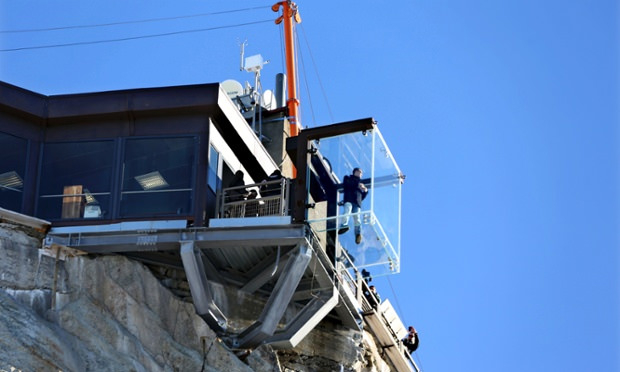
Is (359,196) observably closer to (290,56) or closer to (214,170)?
(214,170)

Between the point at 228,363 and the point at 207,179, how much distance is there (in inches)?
166

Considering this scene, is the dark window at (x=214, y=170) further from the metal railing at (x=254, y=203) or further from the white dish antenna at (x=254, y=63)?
the white dish antenna at (x=254, y=63)

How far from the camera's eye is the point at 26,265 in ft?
107

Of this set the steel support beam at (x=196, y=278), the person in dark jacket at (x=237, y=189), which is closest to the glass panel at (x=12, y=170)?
the steel support beam at (x=196, y=278)

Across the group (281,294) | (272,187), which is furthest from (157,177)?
(281,294)

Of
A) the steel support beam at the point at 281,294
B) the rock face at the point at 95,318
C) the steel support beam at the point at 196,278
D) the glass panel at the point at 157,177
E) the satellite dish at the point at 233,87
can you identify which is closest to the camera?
the rock face at the point at 95,318

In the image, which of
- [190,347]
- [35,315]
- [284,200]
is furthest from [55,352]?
[284,200]

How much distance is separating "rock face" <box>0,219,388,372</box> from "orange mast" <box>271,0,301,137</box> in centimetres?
1301

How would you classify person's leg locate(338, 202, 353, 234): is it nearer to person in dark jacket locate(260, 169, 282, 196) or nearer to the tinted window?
person in dark jacket locate(260, 169, 282, 196)

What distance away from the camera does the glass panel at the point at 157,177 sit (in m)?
34.0

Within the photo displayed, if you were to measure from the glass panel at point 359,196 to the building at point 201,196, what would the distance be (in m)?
0.03

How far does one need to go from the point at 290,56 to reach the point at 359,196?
585 inches

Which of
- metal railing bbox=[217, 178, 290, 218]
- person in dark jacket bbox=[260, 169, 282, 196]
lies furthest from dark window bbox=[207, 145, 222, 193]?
person in dark jacket bbox=[260, 169, 282, 196]

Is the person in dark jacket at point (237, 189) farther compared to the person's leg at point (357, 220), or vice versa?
the person in dark jacket at point (237, 189)
